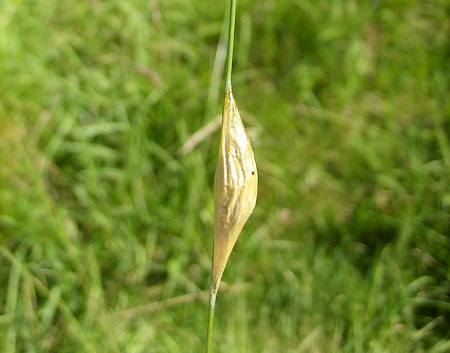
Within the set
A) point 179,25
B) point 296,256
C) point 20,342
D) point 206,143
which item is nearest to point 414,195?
point 296,256

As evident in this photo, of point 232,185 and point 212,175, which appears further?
point 212,175

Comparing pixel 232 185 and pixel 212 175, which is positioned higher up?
pixel 232 185

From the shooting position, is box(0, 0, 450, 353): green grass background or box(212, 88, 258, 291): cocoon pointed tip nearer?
box(212, 88, 258, 291): cocoon pointed tip

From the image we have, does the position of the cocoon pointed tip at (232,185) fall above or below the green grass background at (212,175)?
above

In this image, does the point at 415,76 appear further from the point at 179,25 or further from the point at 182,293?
the point at 182,293

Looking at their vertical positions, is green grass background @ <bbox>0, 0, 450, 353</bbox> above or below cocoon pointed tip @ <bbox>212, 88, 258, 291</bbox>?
below
